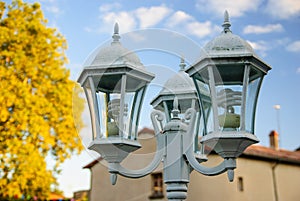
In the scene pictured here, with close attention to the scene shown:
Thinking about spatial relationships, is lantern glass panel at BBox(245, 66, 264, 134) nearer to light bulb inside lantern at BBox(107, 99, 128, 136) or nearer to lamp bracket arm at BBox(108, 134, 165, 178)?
lamp bracket arm at BBox(108, 134, 165, 178)

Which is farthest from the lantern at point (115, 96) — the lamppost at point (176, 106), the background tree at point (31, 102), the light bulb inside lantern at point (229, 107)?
the background tree at point (31, 102)

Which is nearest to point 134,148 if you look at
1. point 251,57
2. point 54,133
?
point 251,57

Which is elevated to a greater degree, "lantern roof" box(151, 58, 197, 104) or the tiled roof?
the tiled roof

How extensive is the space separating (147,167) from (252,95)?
2.29 ft

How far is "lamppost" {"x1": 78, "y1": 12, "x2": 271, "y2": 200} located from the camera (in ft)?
7.01

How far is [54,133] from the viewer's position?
448 inches

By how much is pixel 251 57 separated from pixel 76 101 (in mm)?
1114

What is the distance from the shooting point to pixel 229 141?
82.6 inches

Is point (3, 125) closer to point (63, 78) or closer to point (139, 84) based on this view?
point (63, 78)

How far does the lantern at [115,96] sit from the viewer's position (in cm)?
225

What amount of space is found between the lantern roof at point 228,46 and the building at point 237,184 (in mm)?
11242

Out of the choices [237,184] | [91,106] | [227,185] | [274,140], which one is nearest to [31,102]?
[227,185]

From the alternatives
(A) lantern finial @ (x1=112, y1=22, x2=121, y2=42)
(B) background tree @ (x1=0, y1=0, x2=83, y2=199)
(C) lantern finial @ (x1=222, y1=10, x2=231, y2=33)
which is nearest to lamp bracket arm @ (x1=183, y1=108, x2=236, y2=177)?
(C) lantern finial @ (x1=222, y1=10, x2=231, y2=33)

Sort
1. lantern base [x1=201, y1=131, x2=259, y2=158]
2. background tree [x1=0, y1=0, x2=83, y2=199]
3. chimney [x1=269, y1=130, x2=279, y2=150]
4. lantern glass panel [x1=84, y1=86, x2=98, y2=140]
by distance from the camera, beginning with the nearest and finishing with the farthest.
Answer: lantern base [x1=201, y1=131, x2=259, y2=158], lantern glass panel [x1=84, y1=86, x2=98, y2=140], background tree [x1=0, y1=0, x2=83, y2=199], chimney [x1=269, y1=130, x2=279, y2=150]
